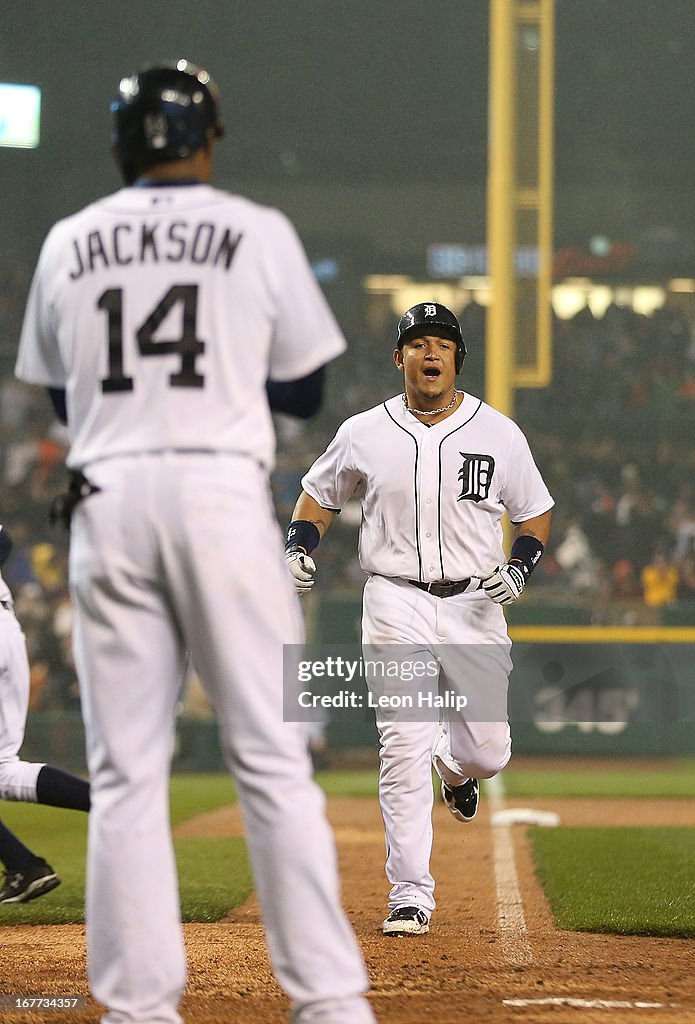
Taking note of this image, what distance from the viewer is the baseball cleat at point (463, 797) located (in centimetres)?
529

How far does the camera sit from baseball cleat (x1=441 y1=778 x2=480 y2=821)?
529cm

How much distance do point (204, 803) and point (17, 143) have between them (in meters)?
7.89

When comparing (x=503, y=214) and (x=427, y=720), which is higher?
(x=503, y=214)

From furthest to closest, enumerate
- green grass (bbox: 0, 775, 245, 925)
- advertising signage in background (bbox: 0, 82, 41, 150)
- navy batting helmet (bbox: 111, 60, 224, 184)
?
advertising signage in background (bbox: 0, 82, 41, 150) < green grass (bbox: 0, 775, 245, 925) < navy batting helmet (bbox: 111, 60, 224, 184)

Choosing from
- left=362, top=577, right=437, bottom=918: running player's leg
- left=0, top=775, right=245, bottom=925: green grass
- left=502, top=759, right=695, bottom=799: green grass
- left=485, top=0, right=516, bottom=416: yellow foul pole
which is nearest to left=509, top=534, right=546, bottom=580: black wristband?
left=362, top=577, right=437, bottom=918: running player's leg

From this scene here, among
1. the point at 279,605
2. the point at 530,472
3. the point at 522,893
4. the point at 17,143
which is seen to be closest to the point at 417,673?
the point at 530,472

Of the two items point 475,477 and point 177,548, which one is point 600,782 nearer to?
point 475,477

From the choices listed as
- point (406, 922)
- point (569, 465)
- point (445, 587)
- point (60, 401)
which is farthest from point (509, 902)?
point (569, 465)

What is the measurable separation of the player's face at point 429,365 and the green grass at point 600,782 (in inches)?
240

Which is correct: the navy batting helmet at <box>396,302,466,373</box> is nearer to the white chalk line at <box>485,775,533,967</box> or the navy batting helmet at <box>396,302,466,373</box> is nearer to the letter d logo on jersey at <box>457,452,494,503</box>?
the letter d logo on jersey at <box>457,452,494,503</box>

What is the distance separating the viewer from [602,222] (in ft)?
51.9

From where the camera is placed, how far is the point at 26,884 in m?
4.92

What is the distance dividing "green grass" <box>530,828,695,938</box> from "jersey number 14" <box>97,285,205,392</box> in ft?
9.22

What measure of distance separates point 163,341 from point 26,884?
9.95 ft
